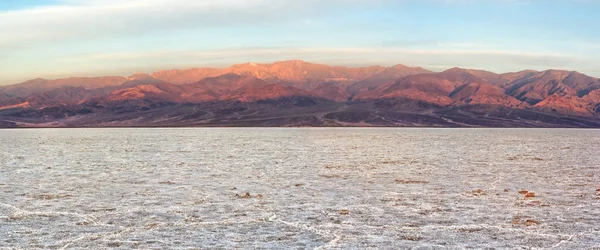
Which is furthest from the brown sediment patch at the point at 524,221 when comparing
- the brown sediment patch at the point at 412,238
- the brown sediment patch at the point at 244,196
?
the brown sediment patch at the point at 244,196

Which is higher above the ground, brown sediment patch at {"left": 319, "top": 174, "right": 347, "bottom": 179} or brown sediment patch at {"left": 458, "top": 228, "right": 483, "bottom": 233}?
brown sediment patch at {"left": 458, "top": 228, "right": 483, "bottom": 233}

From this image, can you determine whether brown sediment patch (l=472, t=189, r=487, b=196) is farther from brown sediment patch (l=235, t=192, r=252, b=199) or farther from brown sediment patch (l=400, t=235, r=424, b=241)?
brown sediment patch (l=400, t=235, r=424, b=241)

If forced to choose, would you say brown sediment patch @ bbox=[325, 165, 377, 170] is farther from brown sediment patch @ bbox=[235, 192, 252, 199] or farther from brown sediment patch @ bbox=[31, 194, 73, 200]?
brown sediment patch @ bbox=[31, 194, 73, 200]

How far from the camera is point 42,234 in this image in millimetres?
15562

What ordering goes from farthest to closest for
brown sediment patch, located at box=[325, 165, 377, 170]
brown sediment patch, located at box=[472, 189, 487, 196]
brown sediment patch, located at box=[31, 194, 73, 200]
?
brown sediment patch, located at box=[325, 165, 377, 170]
brown sediment patch, located at box=[472, 189, 487, 196]
brown sediment patch, located at box=[31, 194, 73, 200]

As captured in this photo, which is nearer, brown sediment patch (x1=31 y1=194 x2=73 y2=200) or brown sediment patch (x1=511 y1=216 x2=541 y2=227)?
brown sediment patch (x1=511 y1=216 x2=541 y2=227)

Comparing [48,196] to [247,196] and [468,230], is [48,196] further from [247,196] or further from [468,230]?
[468,230]

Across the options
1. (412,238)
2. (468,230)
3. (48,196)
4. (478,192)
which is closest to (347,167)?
(478,192)

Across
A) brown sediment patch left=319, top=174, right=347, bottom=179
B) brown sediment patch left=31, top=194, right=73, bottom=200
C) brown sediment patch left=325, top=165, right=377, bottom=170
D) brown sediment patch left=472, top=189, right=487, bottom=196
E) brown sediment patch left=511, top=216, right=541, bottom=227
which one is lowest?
brown sediment patch left=325, top=165, right=377, bottom=170

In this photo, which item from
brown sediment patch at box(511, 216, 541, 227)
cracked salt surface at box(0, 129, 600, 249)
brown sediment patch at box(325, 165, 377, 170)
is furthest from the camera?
brown sediment patch at box(325, 165, 377, 170)

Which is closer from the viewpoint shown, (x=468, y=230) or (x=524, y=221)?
(x=468, y=230)

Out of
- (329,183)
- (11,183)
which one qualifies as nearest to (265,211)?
(329,183)

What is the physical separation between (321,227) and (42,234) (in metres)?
6.89

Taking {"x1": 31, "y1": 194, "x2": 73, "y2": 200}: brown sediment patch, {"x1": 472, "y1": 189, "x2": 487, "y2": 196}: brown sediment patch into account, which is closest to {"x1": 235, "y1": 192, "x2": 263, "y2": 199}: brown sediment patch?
{"x1": 31, "y1": 194, "x2": 73, "y2": 200}: brown sediment patch
